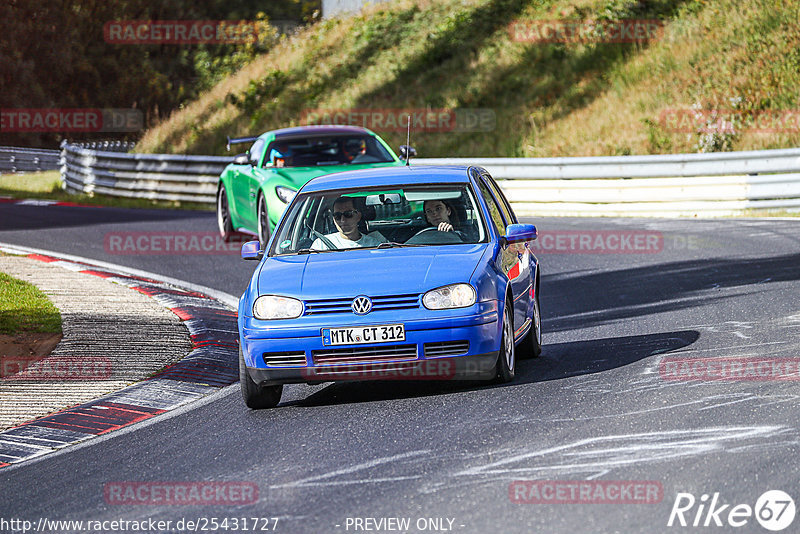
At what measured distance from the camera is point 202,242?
754 inches

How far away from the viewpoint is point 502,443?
6.68 m

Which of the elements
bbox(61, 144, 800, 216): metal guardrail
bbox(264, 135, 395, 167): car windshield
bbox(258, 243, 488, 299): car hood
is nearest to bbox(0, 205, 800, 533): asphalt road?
bbox(258, 243, 488, 299): car hood

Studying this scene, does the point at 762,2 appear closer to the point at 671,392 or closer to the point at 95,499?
the point at 671,392

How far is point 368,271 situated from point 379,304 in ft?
1.18

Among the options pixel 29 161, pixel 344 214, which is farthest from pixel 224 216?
pixel 29 161

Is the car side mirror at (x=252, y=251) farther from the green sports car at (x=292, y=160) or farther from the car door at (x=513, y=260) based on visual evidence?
→ the green sports car at (x=292, y=160)

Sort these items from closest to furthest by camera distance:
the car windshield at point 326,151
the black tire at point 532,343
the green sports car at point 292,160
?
the black tire at point 532,343 → the green sports car at point 292,160 → the car windshield at point 326,151

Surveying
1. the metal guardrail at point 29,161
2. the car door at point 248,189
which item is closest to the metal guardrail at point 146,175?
the car door at point 248,189

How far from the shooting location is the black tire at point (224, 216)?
1825 cm

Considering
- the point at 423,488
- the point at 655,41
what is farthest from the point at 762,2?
the point at 423,488

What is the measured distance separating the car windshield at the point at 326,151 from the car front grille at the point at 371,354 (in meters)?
8.61

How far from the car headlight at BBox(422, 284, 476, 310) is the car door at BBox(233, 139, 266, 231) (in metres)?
8.64

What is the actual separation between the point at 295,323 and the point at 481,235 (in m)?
1.68

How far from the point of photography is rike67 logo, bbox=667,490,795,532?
514 cm
